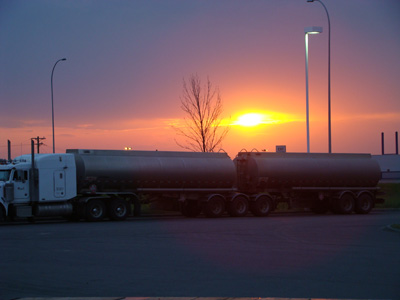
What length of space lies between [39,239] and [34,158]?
10316mm

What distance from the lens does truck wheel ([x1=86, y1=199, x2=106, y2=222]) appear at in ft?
92.7

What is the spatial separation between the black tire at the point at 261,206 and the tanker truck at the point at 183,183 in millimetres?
53

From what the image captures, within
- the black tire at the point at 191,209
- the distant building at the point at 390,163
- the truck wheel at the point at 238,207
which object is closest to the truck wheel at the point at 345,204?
the truck wheel at the point at 238,207

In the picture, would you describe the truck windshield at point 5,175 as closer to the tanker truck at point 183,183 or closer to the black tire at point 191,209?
the tanker truck at point 183,183

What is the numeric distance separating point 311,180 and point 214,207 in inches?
232

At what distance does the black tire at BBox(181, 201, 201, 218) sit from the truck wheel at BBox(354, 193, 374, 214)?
9.18 metres

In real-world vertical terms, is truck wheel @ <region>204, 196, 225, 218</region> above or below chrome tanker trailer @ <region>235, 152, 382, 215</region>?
below

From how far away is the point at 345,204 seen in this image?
34344mm

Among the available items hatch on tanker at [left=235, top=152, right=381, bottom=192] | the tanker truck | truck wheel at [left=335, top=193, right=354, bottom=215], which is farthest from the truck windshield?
truck wheel at [left=335, top=193, right=354, bottom=215]

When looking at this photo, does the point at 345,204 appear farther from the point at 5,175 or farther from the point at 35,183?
the point at 5,175

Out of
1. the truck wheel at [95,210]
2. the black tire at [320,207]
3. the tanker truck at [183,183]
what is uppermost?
the tanker truck at [183,183]

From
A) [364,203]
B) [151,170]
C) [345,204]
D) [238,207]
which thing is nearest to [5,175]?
[151,170]

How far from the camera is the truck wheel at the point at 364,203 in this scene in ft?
113

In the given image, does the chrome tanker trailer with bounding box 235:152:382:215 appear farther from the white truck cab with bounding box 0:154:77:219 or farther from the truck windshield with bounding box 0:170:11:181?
the truck windshield with bounding box 0:170:11:181
